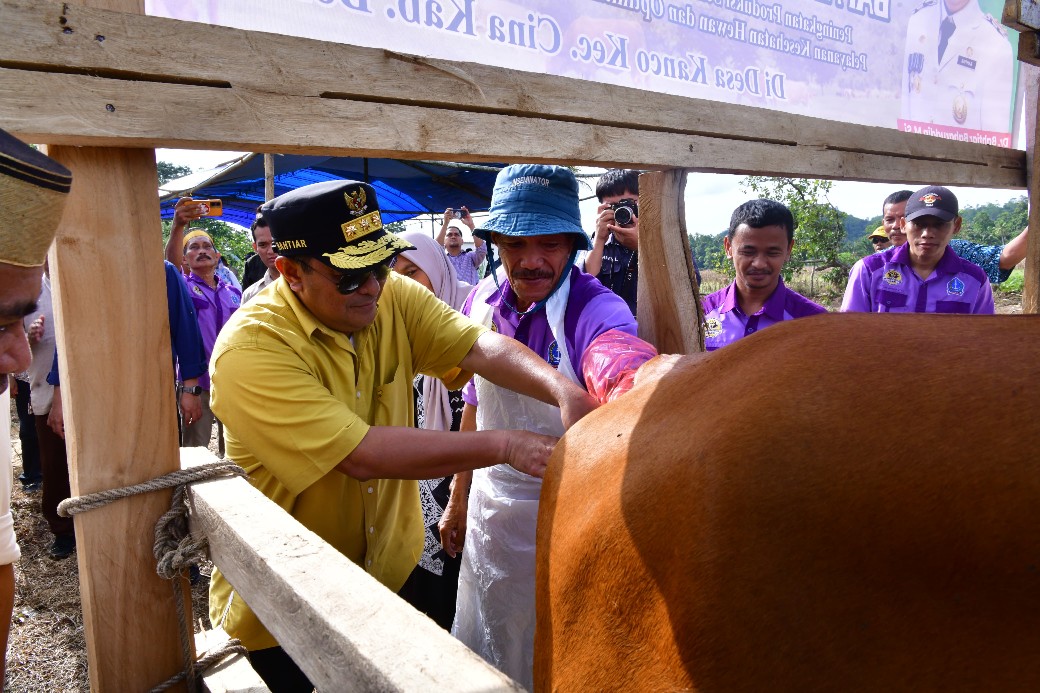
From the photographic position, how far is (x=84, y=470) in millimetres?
1176

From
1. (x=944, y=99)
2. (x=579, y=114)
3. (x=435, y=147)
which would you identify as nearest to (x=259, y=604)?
(x=435, y=147)

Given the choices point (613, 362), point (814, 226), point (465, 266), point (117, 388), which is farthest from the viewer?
point (814, 226)

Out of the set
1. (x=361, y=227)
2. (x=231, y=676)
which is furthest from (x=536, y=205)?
(x=231, y=676)

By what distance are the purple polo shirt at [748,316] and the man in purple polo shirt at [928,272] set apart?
90 cm

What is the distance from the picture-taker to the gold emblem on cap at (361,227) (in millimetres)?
1613

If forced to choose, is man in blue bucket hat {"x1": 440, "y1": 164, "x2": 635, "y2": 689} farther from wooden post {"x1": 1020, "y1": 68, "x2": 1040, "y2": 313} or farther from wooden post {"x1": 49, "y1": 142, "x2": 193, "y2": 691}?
wooden post {"x1": 1020, "y1": 68, "x2": 1040, "y2": 313}

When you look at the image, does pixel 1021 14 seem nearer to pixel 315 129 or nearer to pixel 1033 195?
pixel 1033 195

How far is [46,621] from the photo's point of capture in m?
3.69

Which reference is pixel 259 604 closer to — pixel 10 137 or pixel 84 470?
pixel 84 470

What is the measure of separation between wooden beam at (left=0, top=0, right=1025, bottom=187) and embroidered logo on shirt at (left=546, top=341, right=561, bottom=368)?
59 centimetres

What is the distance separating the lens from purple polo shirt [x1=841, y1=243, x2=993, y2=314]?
3.11 m

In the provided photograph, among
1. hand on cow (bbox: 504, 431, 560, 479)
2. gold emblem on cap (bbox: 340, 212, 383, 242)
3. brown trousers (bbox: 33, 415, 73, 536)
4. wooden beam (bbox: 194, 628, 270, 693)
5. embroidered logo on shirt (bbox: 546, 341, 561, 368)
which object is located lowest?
brown trousers (bbox: 33, 415, 73, 536)

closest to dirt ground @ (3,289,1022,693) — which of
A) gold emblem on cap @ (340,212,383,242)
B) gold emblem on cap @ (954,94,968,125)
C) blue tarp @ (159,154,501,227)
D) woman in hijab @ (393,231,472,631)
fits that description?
woman in hijab @ (393,231,472,631)

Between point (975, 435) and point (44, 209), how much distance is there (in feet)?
3.77
